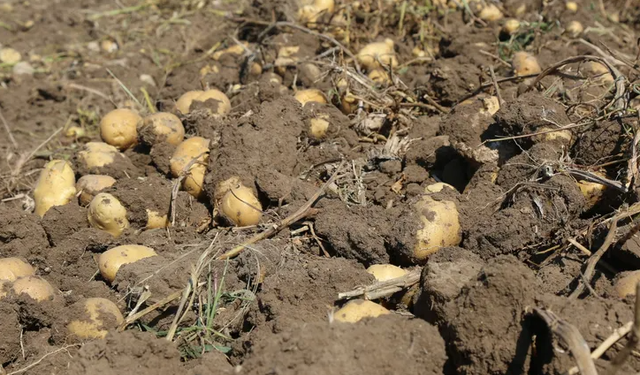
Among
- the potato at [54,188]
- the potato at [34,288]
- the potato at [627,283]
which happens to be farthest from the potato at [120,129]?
the potato at [627,283]

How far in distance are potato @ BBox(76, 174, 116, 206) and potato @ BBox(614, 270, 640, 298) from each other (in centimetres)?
266

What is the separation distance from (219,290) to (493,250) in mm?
1211

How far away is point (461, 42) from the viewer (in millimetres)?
4414

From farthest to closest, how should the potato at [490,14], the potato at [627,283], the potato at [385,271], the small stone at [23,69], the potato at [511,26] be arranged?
the small stone at [23,69] → the potato at [490,14] → the potato at [511,26] → the potato at [385,271] → the potato at [627,283]

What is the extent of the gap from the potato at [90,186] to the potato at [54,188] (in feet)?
0.20

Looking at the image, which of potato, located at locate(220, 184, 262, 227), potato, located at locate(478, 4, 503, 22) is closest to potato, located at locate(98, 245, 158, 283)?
potato, located at locate(220, 184, 262, 227)

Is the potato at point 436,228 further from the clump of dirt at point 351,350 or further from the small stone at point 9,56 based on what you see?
the small stone at point 9,56

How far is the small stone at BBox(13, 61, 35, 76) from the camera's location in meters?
5.32

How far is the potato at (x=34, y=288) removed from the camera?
278 centimetres

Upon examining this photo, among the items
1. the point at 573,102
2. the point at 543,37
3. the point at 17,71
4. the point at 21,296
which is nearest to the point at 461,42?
the point at 543,37

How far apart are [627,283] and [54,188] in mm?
2978

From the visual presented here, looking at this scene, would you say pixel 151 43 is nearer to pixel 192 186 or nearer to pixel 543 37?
pixel 192 186

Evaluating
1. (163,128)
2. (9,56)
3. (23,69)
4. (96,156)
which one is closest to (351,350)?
(163,128)

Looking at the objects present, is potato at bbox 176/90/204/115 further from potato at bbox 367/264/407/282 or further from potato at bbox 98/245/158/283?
potato at bbox 367/264/407/282
